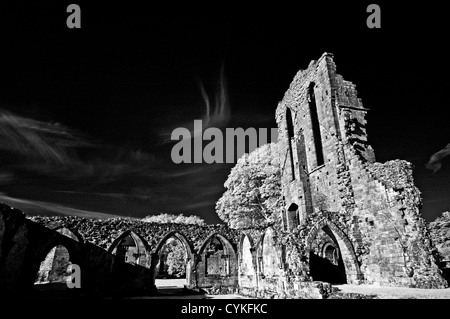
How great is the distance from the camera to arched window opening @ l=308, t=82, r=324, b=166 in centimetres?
1944

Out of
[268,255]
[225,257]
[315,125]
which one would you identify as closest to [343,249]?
[268,255]

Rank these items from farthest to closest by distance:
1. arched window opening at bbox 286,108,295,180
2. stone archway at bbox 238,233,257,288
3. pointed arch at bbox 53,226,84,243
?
1. arched window opening at bbox 286,108,295,180
2. stone archway at bbox 238,233,257,288
3. pointed arch at bbox 53,226,84,243

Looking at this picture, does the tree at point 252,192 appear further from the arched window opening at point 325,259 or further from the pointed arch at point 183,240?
the pointed arch at point 183,240

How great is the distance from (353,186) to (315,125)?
6.78 m

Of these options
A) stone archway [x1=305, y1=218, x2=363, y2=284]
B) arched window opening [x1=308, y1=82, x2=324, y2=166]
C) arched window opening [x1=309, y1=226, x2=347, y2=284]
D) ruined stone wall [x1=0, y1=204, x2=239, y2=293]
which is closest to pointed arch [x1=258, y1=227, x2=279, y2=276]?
stone archway [x1=305, y1=218, x2=363, y2=284]

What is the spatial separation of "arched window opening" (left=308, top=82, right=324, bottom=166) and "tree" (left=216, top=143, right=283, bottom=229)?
592 cm

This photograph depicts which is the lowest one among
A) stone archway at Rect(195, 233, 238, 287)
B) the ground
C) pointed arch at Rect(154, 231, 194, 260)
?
the ground

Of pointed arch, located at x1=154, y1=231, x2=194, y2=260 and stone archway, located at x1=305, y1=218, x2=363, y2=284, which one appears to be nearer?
stone archway, located at x1=305, y1=218, x2=363, y2=284

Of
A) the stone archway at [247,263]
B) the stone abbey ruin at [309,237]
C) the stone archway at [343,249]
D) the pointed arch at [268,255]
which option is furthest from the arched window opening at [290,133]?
the pointed arch at [268,255]

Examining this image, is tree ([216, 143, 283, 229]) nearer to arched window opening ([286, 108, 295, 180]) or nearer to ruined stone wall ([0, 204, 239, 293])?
arched window opening ([286, 108, 295, 180])

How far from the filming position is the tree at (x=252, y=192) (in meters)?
25.4

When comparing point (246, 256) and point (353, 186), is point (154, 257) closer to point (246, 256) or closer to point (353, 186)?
point (246, 256)

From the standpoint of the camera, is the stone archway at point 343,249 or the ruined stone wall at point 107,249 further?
the stone archway at point 343,249

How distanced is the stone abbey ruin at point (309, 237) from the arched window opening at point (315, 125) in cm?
10
